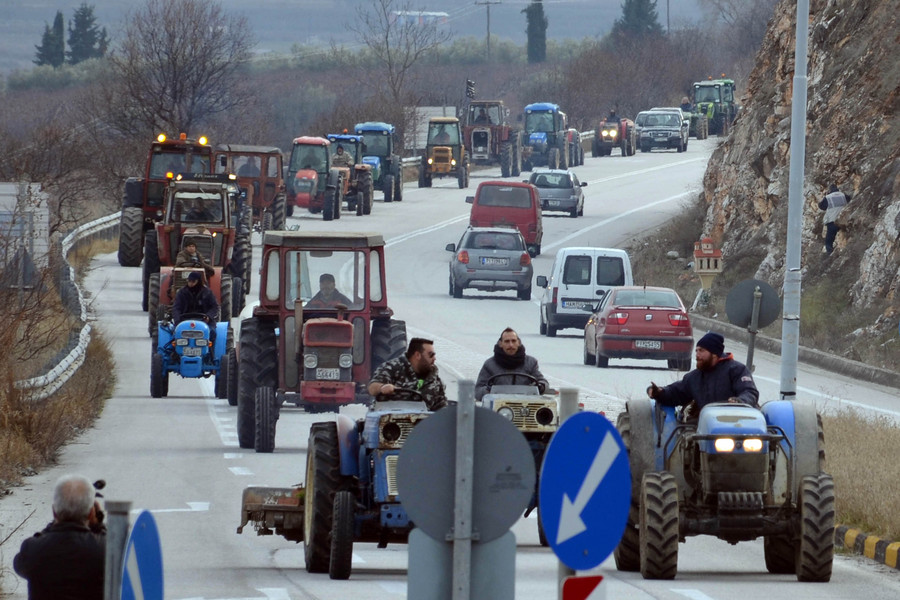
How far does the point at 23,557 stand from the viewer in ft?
25.0

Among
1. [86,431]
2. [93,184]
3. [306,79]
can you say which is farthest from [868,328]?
[306,79]

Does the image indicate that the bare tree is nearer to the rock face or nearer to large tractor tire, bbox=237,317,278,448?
the rock face

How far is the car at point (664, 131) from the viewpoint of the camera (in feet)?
273

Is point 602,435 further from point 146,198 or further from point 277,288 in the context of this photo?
point 146,198

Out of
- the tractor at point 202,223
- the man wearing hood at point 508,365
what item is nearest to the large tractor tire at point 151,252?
the tractor at point 202,223

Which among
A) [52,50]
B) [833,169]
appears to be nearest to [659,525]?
[833,169]

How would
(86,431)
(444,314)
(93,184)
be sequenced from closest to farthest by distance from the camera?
(86,431) < (444,314) < (93,184)

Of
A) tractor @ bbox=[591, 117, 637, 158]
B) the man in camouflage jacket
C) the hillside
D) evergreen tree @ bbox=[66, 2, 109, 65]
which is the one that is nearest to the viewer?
the man in camouflage jacket

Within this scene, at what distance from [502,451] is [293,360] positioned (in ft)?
43.9

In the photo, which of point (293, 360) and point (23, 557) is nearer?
point (23, 557)

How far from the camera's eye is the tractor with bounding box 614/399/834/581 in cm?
1193

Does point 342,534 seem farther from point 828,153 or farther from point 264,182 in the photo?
point 264,182

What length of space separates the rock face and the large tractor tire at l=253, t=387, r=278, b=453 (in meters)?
16.3

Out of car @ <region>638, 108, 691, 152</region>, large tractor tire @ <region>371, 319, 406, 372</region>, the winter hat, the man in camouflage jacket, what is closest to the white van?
large tractor tire @ <region>371, 319, 406, 372</region>
